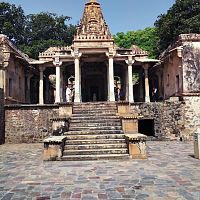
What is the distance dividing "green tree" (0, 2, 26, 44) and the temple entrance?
16.3m

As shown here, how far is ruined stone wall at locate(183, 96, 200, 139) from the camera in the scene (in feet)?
52.6

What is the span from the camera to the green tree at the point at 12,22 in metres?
36.8

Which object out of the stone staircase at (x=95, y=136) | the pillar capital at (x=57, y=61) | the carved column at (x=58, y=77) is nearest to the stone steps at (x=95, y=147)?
the stone staircase at (x=95, y=136)

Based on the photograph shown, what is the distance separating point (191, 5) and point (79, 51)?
51.6 ft

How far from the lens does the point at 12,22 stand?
1529 inches

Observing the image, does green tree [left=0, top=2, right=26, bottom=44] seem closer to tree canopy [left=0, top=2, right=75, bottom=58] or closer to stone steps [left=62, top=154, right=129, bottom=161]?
tree canopy [left=0, top=2, right=75, bottom=58]

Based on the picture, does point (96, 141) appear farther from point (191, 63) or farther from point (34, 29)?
point (34, 29)

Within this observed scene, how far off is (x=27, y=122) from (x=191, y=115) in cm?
951

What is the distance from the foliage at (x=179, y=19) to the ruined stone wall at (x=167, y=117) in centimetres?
1320

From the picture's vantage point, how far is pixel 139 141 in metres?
9.31

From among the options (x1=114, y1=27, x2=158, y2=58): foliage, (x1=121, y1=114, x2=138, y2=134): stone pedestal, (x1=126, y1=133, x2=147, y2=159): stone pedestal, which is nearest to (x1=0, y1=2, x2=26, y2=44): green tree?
(x1=114, y1=27, x2=158, y2=58): foliage

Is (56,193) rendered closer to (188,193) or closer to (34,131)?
(188,193)

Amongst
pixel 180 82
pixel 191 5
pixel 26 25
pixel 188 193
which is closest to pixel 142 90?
pixel 180 82

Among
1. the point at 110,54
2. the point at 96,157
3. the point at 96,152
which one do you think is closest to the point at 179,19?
the point at 110,54
